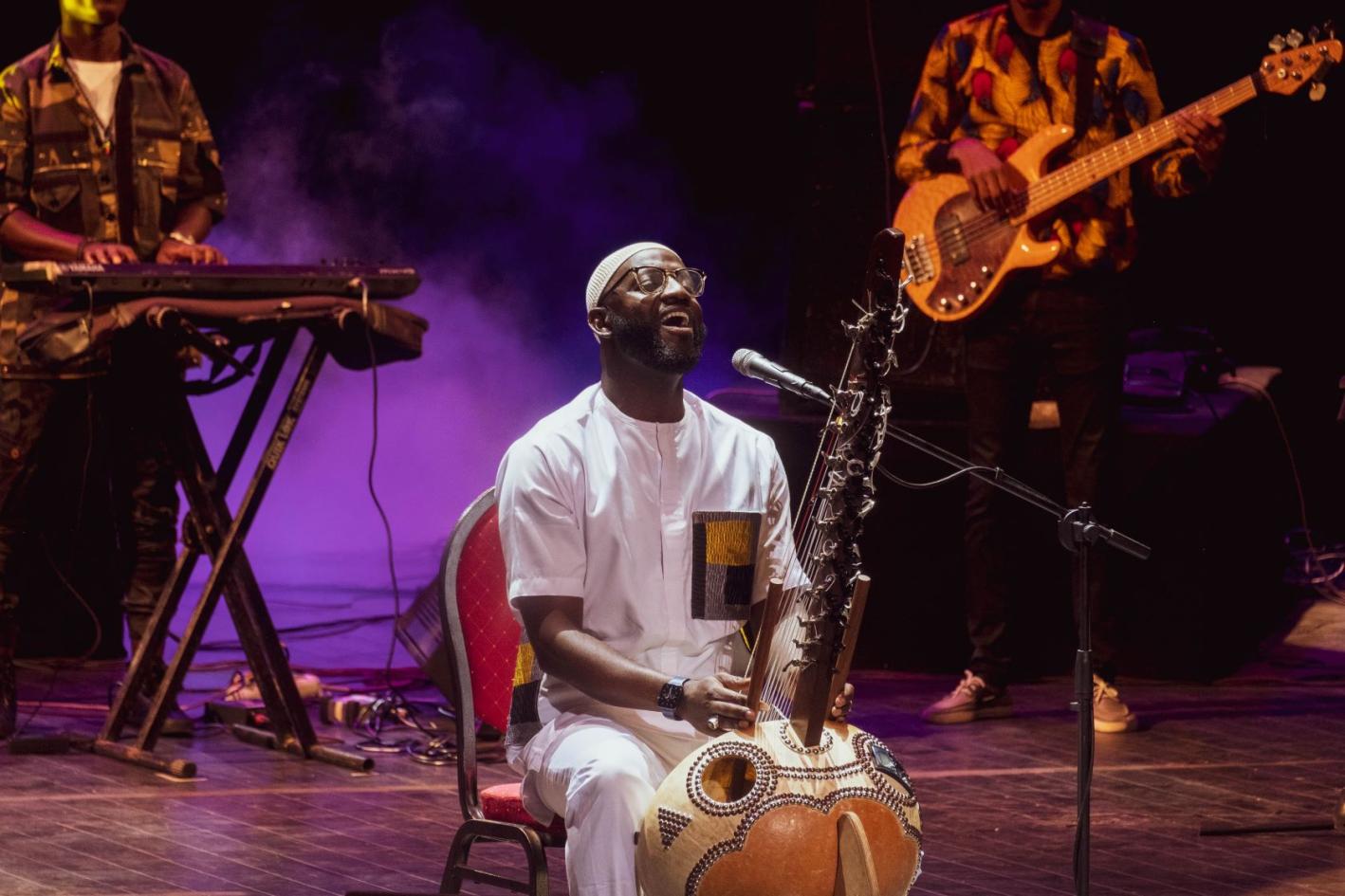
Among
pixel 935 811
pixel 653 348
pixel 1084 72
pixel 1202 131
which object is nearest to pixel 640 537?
pixel 653 348

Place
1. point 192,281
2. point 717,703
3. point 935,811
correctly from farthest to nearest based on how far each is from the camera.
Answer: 1. point 192,281
2. point 935,811
3. point 717,703

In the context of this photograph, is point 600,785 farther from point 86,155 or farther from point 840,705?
point 86,155

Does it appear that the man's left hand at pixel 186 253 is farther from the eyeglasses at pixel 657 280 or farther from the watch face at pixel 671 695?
the watch face at pixel 671 695

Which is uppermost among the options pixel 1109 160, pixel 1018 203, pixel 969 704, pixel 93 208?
pixel 1109 160

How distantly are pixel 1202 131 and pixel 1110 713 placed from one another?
84.0 inches

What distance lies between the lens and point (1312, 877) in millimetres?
5363

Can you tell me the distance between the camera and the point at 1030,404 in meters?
7.37

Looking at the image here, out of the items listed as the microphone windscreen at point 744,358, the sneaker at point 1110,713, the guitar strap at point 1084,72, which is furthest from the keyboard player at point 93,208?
the sneaker at point 1110,713

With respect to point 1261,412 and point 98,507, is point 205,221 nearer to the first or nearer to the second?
point 98,507

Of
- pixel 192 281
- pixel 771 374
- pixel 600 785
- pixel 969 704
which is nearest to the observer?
pixel 600 785

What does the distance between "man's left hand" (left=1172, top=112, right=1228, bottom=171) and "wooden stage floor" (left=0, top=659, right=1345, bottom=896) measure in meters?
2.14

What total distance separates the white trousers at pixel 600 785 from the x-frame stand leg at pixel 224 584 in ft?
9.04

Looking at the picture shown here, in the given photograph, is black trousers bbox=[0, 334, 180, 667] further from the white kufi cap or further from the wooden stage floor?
the white kufi cap

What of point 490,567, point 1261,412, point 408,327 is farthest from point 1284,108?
point 490,567
